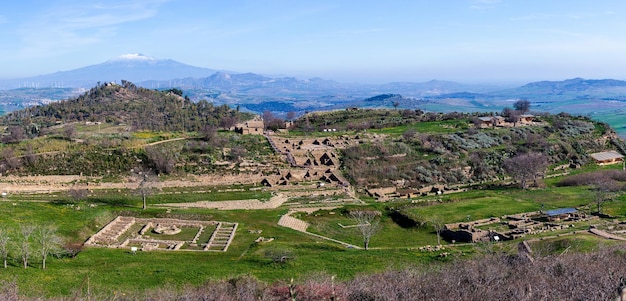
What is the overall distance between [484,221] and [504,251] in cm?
1143

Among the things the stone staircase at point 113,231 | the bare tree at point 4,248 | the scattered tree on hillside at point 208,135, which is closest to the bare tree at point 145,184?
the stone staircase at point 113,231

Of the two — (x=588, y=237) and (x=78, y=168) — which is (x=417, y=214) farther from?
(x=78, y=168)

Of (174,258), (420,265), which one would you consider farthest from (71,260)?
(420,265)

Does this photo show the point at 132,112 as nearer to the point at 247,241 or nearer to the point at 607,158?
the point at 247,241

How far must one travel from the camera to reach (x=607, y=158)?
65.9m

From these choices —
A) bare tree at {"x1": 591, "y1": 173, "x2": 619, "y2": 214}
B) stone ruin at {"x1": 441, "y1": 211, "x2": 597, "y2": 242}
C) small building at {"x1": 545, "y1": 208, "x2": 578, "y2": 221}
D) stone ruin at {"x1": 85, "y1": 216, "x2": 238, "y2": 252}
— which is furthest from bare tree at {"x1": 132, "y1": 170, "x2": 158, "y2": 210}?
bare tree at {"x1": 591, "y1": 173, "x2": 619, "y2": 214}

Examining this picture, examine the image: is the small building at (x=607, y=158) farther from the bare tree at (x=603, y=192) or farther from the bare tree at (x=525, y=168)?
the bare tree at (x=603, y=192)

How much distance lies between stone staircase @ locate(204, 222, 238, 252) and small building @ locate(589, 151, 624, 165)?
170 feet

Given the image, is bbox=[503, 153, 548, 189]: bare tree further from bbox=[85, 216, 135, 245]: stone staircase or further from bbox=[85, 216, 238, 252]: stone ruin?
bbox=[85, 216, 135, 245]: stone staircase

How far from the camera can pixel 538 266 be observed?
20594 mm

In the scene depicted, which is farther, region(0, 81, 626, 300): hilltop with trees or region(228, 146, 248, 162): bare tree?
region(228, 146, 248, 162): bare tree

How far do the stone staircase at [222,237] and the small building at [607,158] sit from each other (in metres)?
51.8

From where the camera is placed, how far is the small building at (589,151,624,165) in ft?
214

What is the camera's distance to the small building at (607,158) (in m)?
65.2
